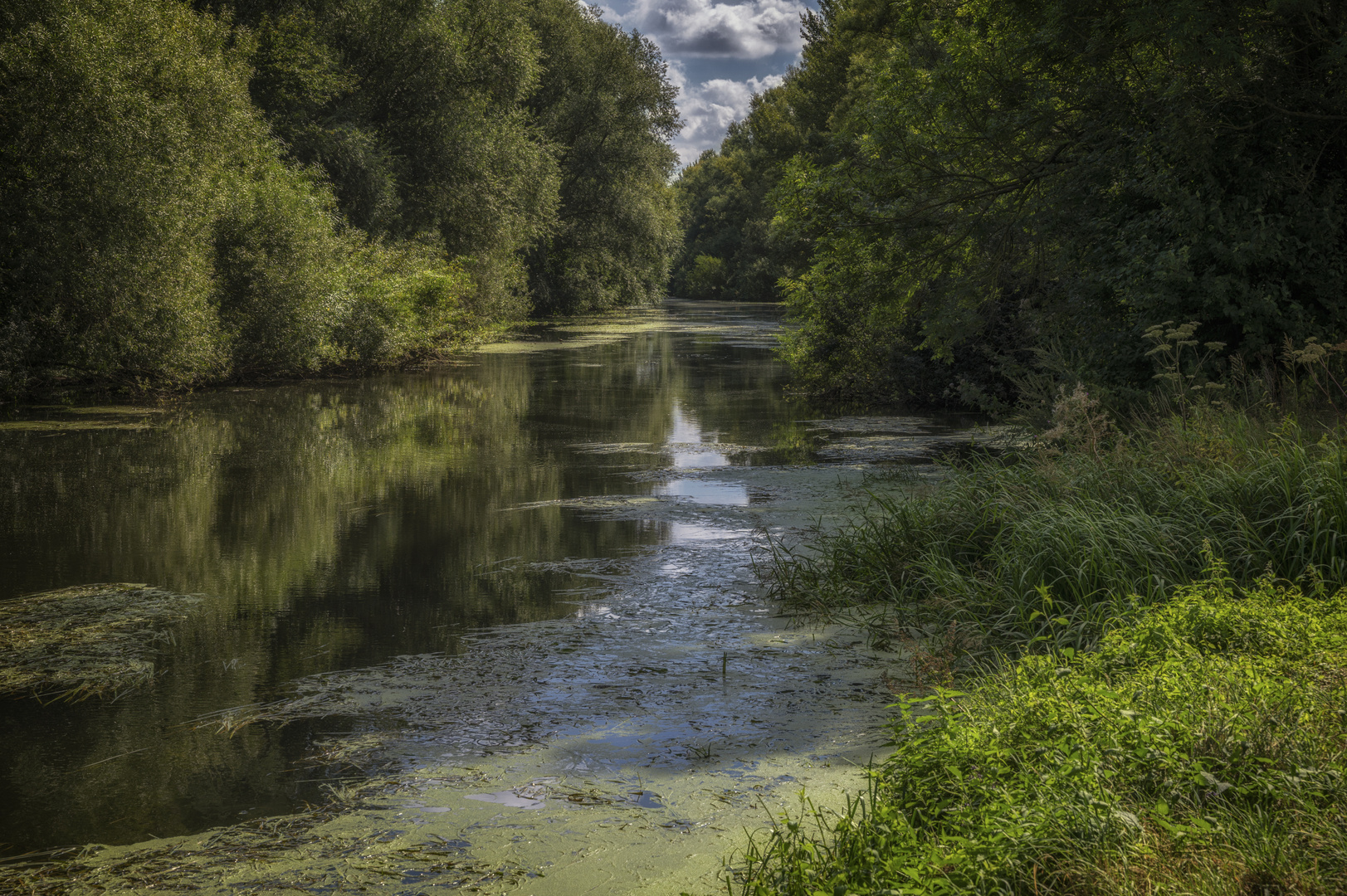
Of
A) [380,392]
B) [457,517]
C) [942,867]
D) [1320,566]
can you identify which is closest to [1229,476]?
[1320,566]

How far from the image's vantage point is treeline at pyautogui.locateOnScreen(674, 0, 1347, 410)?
9.51 m

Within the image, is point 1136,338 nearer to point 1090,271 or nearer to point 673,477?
point 1090,271

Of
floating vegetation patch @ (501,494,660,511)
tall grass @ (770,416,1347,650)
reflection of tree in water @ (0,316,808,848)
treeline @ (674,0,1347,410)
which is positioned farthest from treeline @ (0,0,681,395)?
tall grass @ (770,416,1347,650)

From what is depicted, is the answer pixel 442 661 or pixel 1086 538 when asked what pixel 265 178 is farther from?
pixel 1086 538

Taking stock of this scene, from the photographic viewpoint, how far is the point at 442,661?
6078mm

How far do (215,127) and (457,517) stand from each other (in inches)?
486

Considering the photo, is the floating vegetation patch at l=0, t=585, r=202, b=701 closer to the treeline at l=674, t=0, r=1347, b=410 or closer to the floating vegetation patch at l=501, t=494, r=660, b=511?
the floating vegetation patch at l=501, t=494, r=660, b=511

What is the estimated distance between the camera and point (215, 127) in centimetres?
1878

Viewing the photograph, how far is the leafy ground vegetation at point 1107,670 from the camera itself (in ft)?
9.52

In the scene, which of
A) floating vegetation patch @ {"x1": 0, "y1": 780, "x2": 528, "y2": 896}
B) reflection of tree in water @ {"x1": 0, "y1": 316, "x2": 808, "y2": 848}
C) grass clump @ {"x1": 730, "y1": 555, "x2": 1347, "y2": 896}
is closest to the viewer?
grass clump @ {"x1": 730, "y1": 555, "x2": 1347, "y2": 896}

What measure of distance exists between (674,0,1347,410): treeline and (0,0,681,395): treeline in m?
10.2

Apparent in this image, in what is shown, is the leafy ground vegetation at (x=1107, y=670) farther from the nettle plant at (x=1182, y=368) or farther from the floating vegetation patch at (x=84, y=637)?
the floating vegetation patch at (x=84, y=637)

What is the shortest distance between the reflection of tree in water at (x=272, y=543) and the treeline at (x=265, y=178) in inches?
75.8

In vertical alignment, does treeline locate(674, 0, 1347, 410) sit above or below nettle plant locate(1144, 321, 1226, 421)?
above
